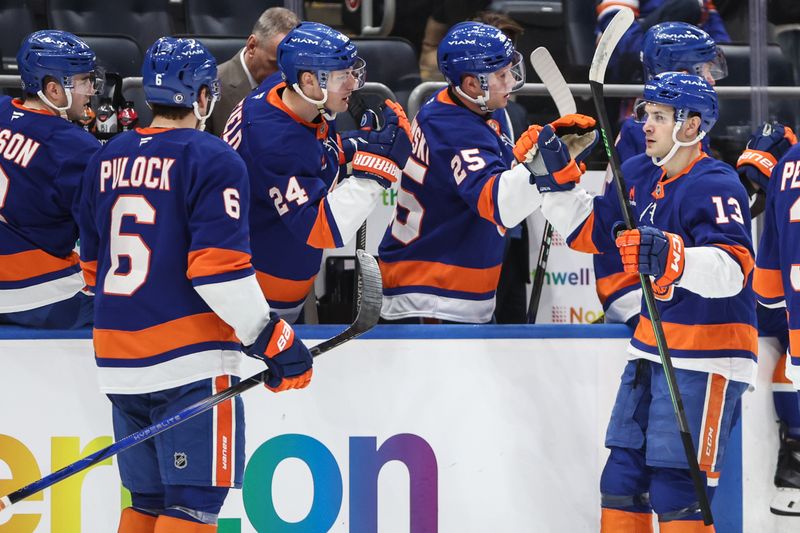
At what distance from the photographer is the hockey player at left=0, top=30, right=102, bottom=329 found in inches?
128

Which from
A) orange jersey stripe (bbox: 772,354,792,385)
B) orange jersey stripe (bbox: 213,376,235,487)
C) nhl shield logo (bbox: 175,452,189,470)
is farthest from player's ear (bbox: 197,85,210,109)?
orange jersey stripe (bbox: 772,354,792,385)

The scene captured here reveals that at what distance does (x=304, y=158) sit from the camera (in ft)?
10.7

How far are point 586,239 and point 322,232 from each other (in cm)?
71

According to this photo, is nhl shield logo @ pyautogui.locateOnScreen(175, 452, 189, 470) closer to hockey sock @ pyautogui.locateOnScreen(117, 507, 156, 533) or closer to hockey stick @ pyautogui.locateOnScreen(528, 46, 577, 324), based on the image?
hockey sock @ pyautogui.locateOnScreen(117, 507, 156, 533)

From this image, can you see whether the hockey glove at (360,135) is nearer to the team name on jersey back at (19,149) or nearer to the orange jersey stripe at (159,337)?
the orange jersey stripe at (159,337)

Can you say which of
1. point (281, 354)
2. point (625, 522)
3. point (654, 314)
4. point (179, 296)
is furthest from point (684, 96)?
point (179, 296)

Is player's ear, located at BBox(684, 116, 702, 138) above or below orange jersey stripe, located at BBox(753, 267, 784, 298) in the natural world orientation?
above

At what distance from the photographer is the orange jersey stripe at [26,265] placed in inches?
131

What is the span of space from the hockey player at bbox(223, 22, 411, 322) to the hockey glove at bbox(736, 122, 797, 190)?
1.06 metres

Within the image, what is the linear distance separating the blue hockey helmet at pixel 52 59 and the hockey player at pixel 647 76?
1526 mm

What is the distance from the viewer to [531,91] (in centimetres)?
396

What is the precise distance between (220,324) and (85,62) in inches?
39.8

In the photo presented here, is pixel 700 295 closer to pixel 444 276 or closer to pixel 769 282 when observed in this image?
pixel 769 282

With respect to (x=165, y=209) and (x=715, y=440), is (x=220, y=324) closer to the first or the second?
(x=165, y=209)
